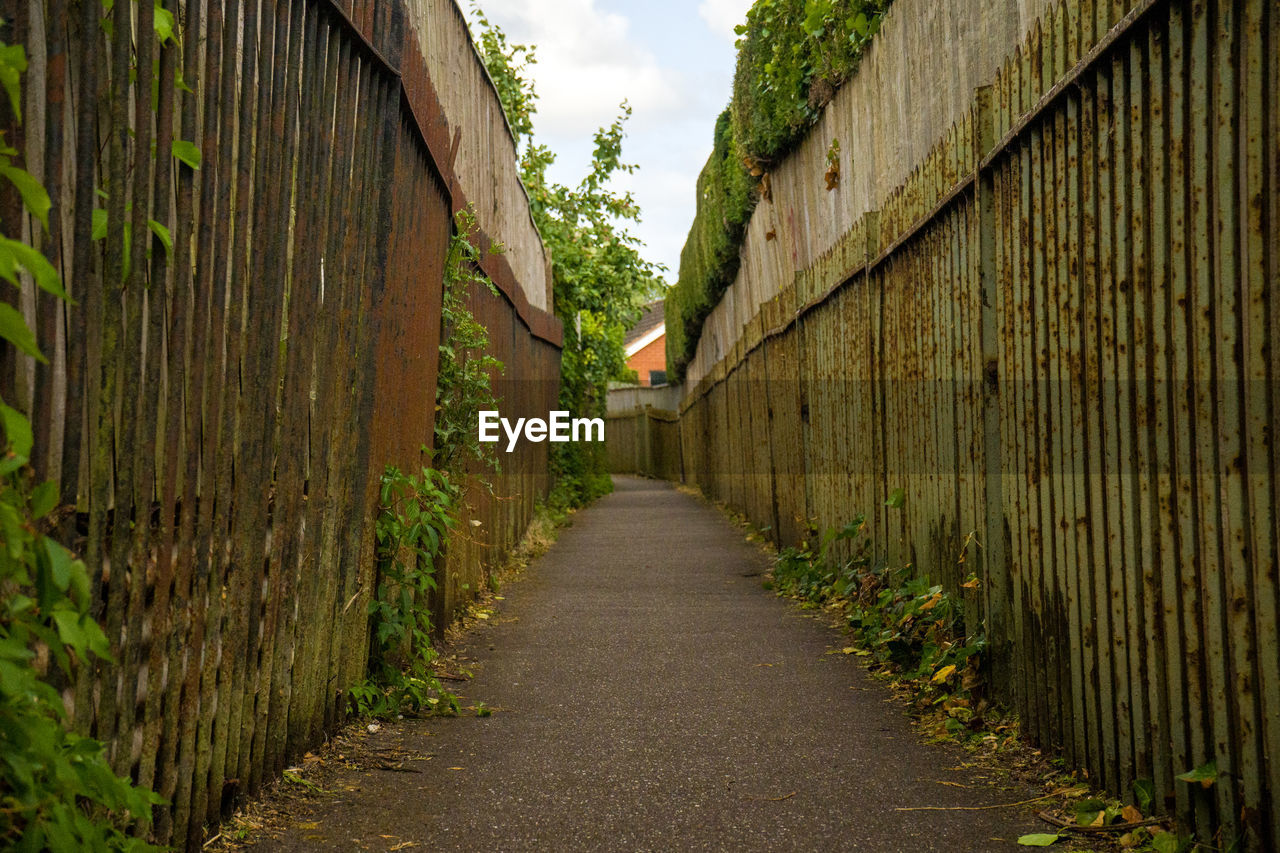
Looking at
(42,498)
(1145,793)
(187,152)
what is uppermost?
(187,152)

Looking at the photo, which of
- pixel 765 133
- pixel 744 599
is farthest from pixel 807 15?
pixel 744 599

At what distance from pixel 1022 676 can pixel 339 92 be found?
2.76 m

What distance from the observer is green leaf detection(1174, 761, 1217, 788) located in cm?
245

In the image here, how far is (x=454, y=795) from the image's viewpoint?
3295mm

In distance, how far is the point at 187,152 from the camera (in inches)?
86.4

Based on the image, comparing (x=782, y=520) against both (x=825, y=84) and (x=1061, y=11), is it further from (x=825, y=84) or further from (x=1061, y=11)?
(x=1061, y=11)

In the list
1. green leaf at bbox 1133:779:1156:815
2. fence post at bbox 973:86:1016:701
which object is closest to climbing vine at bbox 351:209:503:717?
fence post at bbox 973:86:1016:701

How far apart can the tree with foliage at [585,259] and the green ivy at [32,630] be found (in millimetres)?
13289

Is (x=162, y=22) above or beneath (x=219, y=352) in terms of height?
above

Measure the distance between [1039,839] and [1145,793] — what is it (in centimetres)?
27

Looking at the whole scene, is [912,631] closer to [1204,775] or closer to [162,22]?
[1204,775]

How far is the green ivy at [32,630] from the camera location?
4.64 ft

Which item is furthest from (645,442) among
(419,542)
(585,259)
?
(419,542)

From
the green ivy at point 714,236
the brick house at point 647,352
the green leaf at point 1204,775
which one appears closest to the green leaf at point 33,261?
the green leaf at point 1204,775
